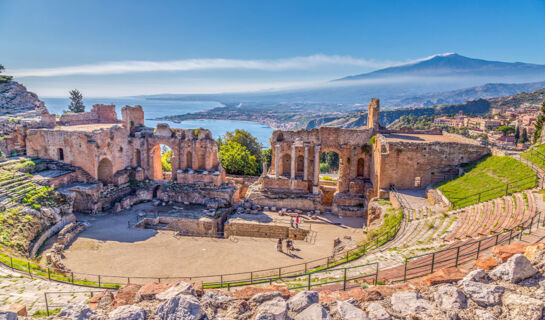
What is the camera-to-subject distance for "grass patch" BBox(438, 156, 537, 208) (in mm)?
17938

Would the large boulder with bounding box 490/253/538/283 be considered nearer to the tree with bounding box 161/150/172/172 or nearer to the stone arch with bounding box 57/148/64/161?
the stone arch with bounding box 57/148/64/161

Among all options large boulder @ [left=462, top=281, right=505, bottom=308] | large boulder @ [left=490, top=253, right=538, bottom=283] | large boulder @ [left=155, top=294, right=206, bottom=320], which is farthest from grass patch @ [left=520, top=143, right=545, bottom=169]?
large boulder @ [left=155, top=294, right=206, bottom=320]

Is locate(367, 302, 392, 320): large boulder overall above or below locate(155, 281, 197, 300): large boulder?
below

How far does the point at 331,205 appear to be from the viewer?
29797 mm

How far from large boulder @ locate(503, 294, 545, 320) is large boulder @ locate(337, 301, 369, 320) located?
2.36 m

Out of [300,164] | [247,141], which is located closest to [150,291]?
[300,164]

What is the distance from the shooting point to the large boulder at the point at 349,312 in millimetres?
5672

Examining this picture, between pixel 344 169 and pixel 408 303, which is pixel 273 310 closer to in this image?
pixel 408 303

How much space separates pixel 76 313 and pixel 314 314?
3953mm

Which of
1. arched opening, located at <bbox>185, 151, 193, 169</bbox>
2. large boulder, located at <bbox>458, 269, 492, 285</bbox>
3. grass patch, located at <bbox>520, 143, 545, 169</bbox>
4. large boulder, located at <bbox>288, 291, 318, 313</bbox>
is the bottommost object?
arched opening, located at <bbox>185, 151, 193, 169</bbox>

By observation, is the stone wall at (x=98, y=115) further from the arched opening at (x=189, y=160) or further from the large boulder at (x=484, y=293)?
the large boulder at (x=484, y=293)

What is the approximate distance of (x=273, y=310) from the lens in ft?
18.6

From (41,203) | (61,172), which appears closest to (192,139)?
(61,172)

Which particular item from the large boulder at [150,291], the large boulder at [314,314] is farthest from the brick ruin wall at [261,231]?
the large boulder at [314,314]
